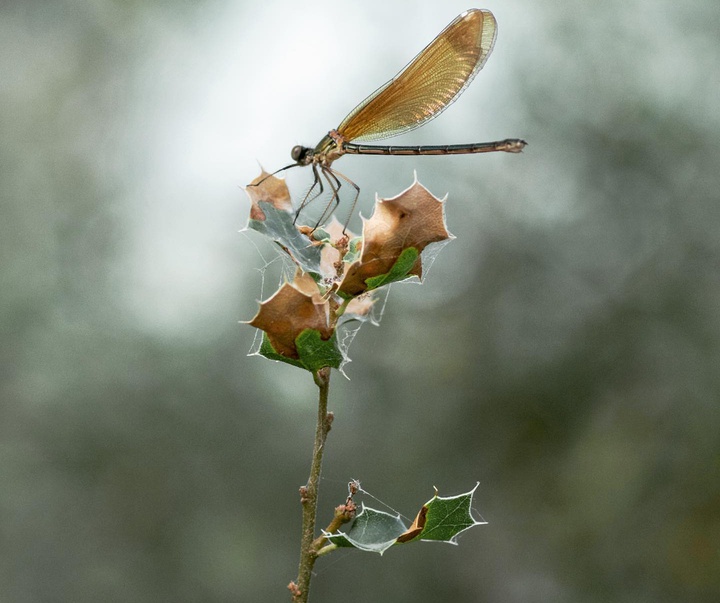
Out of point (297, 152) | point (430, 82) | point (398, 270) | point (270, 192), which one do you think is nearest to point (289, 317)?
point (398, 270)

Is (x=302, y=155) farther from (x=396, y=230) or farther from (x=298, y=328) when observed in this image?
(x=298, y=328)

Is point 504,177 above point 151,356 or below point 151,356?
above

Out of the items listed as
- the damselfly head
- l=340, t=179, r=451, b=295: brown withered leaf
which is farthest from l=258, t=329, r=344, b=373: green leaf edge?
the damselfly head

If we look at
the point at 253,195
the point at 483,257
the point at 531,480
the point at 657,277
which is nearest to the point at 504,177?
the point at 483,257

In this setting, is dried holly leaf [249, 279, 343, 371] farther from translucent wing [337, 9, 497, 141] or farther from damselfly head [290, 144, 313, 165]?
translucent wing [337, 9, 497, 141]

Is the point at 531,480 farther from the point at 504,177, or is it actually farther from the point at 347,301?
the point at 347,301
